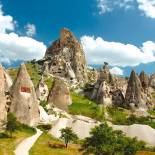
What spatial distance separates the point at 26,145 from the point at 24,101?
27399mm

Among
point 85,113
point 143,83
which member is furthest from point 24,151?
point 143,83

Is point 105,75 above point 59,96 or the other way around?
above

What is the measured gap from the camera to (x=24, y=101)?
367ft

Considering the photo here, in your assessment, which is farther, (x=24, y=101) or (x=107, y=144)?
(x=24, y=101)

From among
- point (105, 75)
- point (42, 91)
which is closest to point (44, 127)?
point (42, 91)

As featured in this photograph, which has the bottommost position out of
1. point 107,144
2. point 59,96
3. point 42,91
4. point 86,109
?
point 107,144

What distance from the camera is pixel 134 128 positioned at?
116 meters

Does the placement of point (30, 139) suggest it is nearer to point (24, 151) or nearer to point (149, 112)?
point (24, 151)

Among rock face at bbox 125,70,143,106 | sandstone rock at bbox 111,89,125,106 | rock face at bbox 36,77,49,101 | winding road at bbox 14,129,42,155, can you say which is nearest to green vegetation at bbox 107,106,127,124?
sandstone rock at bbox 111,89,125,106

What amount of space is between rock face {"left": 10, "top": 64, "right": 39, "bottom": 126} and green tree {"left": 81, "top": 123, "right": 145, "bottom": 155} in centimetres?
3493

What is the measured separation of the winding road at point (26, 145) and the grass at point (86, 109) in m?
51.3

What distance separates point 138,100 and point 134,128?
5954cm

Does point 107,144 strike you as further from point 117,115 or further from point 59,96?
point 117,115

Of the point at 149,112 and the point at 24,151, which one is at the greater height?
the point at 149,112
